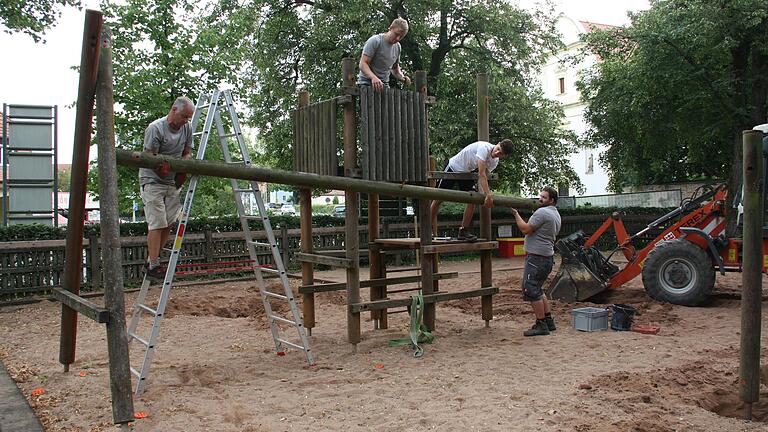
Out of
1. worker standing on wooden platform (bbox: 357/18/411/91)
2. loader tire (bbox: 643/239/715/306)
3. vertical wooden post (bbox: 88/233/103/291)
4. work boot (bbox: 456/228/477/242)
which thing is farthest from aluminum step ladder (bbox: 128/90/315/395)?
vertical wooden post (bbox: 88/233/103/291)

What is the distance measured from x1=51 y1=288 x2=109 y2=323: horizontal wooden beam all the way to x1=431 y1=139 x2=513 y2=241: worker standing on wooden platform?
436cm

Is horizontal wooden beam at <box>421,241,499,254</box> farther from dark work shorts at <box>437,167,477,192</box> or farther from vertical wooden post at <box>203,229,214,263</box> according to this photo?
vertical wooden post at <box>203,229,214,263</box>

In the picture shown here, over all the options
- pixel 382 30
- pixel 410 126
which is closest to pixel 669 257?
pixel 410 126

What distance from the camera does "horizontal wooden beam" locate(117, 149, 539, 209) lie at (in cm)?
481

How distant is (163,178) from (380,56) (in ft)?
8.97

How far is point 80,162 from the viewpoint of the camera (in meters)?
4.43

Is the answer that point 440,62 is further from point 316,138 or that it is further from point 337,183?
point 337,183

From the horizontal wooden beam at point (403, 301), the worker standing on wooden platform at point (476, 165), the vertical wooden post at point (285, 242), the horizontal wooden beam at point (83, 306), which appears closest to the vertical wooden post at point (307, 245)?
the horizontal wooden beam at point (403, 301)

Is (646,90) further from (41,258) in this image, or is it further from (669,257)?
(41,258)

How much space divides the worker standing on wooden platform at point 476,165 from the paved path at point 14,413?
4852 mm

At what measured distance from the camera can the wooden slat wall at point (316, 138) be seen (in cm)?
671

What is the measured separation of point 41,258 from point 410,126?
26.9 feet

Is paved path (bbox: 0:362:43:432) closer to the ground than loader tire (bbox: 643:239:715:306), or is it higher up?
closer to the ground

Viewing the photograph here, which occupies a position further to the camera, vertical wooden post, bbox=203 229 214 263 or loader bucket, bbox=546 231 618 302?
vertical wooden post, bbox=203 229 214 263
